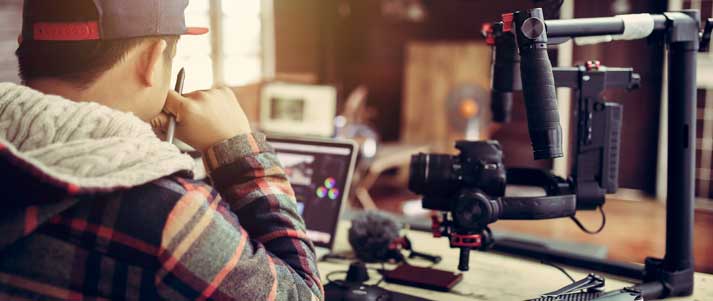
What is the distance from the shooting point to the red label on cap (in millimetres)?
875

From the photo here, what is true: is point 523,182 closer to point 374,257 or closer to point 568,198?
point 568,198

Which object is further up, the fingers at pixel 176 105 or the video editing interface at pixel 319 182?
the fingers at pixel 176 105

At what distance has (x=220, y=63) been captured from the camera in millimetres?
6383

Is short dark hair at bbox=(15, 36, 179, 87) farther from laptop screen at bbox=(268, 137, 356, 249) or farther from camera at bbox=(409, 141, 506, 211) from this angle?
laptop screen at bbox=(268, 137, 356, 249)

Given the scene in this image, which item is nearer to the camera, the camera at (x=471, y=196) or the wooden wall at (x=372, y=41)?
the camera at (x=471, y=196)

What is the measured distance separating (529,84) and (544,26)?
4.0 inches

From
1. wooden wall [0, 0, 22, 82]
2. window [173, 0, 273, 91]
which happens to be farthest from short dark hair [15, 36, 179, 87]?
window [173, 0, 273, 91]

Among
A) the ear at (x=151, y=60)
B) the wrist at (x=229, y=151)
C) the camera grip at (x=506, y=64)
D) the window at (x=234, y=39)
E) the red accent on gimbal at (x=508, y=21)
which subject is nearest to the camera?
the ear at (x=151, y=60)

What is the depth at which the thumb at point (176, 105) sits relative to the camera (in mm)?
1091

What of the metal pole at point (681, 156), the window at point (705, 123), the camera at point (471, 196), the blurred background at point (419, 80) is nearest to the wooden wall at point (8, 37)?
the blurred background at point (419, 80)

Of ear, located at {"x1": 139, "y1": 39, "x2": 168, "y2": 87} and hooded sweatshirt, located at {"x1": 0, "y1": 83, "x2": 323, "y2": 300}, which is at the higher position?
ear, located at {"x1": 139, "y1": 39, "x2": 168, "y2": 87}

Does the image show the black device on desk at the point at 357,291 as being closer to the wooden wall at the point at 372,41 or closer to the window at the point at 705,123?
the window at the point at 705,123

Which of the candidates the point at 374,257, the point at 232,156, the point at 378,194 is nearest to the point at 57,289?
the point at 232,156

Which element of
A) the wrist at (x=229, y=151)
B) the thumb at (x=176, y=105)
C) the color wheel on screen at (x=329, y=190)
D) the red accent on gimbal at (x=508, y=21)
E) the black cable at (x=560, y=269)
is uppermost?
the red accent on gimbal at (x=508, y=21)
